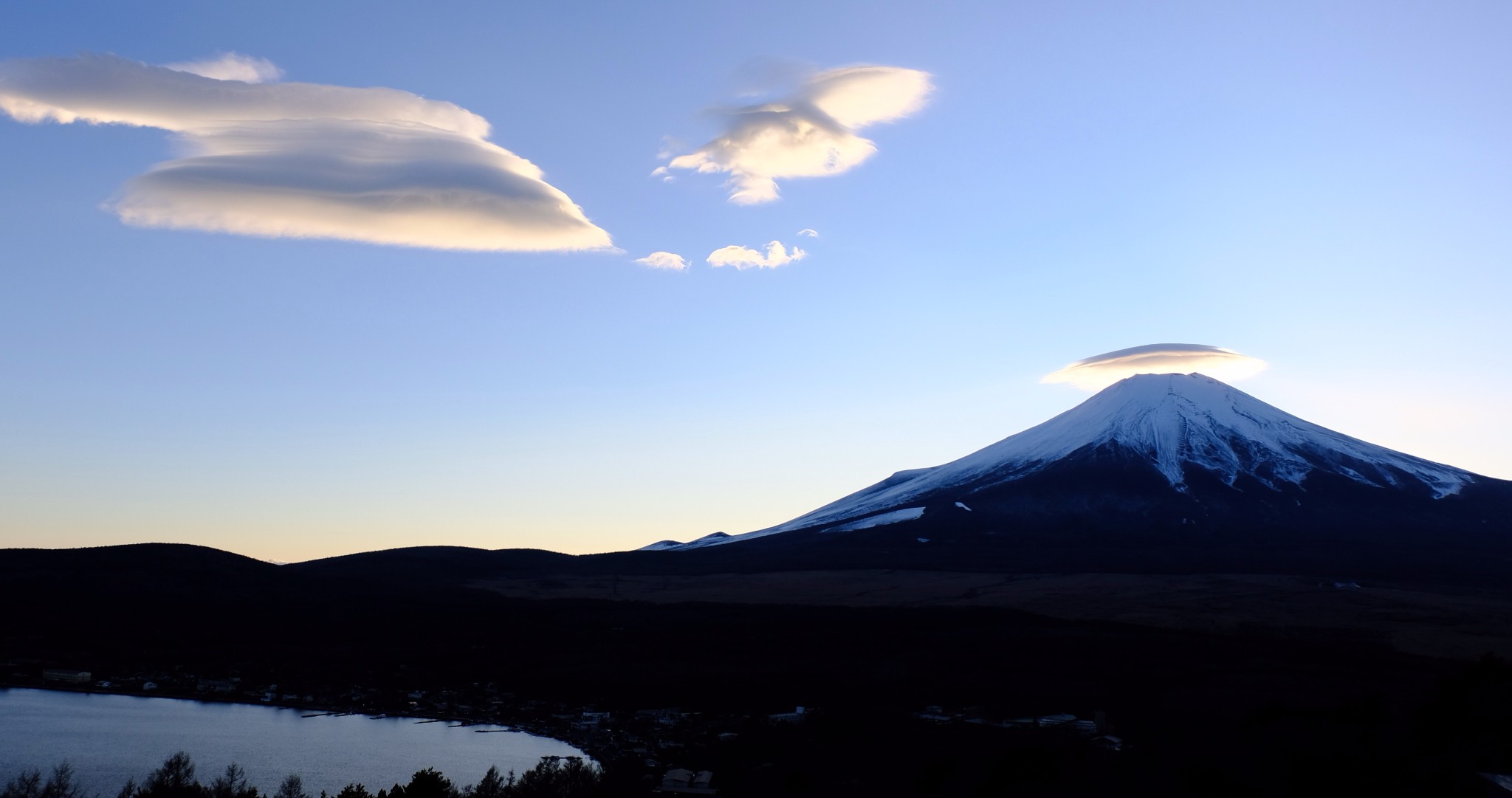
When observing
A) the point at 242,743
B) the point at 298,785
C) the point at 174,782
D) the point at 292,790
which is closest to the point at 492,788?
the point at 292,790

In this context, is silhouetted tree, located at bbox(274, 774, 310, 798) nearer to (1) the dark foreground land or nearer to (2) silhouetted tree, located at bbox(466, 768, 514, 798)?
(2) silhouetted tree, located at bbox(466, 768, 514, 798)

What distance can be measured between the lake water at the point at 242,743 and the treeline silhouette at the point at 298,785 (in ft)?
4.18

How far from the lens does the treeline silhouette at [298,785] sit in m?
44.2

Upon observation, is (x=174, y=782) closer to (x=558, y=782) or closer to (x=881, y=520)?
(x=558, y=782)

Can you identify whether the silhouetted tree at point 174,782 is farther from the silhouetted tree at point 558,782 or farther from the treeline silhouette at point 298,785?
the silhouetted tree at point 558,782

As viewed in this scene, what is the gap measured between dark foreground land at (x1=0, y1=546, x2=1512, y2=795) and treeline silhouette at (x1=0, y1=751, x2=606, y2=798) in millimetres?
2458

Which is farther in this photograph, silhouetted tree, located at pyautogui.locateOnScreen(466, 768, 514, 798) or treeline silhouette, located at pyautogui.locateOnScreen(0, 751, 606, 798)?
silhouetted tree, located at pyautogui.locateOnScreen(466, 768, 514, 798)

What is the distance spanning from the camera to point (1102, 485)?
7298 inches

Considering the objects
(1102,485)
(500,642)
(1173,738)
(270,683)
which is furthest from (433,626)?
(1102,485)

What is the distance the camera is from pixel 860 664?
Result: 281 ft

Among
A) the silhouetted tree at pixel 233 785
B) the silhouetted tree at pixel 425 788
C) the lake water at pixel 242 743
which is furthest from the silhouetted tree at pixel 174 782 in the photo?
the silhouetted tree at pixel 425 788

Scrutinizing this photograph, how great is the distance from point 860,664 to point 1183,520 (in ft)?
320

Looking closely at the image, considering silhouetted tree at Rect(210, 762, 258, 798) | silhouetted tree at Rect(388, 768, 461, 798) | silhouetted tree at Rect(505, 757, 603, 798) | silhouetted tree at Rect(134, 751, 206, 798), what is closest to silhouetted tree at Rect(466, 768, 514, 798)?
silhouetted tree at Rect(505, 757, 603, 798)

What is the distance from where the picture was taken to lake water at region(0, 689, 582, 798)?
5656 cm
